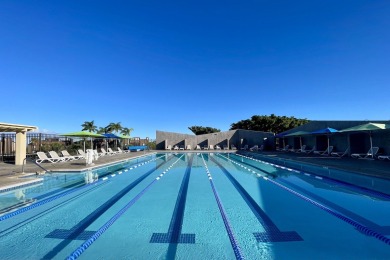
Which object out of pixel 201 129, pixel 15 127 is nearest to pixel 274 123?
pixel 201 129

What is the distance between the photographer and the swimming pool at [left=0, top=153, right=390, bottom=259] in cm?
314

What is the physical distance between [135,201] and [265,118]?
103 ft

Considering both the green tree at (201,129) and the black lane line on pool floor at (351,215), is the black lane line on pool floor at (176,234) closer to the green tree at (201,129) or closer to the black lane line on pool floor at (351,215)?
the black lane line on pool floor at (351,215)

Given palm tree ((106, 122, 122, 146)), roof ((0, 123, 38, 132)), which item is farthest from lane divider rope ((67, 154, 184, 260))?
palm tree ((106, 122, 122, 146))

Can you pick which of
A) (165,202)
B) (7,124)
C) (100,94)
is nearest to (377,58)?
(165,202)

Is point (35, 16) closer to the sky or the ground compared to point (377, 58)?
closer to the sky

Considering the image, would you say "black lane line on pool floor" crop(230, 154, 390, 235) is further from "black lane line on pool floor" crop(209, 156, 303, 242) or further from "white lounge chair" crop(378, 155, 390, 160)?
"white lounge chair" crop(378, 155, 390, 160)

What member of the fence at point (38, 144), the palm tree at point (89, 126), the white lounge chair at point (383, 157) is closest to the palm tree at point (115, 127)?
the palm tree at point (89, 126)

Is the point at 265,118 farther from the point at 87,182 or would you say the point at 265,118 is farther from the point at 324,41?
the point at 87,182

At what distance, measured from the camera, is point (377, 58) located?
14523 mm

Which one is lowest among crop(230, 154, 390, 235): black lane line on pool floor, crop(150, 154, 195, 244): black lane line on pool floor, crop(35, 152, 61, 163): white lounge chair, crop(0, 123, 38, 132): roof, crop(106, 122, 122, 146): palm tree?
crop(230, 154, 390, 235): black lane line on pool floor

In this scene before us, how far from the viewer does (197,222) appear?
425 centimetres

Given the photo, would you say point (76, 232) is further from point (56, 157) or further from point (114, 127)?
point (114, 127)

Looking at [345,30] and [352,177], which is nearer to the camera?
[352,177]
